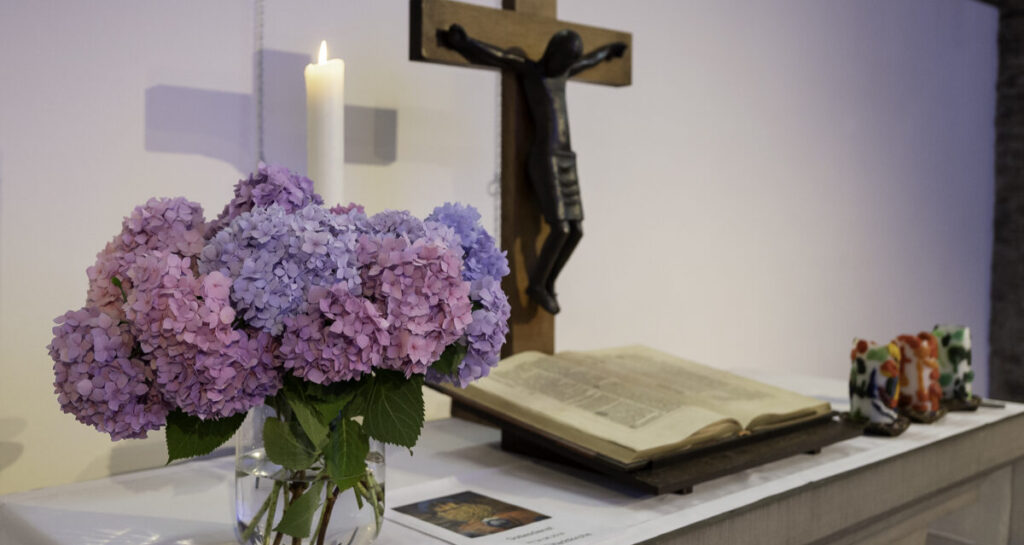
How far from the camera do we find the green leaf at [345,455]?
1.97 ft

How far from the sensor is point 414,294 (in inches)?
Result: 21.8

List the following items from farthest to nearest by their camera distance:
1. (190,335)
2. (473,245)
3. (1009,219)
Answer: (1009,219), (473,245), (190,335)

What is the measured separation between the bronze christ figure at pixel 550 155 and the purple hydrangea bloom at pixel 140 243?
56 centimetres

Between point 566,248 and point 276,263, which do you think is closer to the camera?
point 276,263

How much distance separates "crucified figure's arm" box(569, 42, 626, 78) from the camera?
1.17 m

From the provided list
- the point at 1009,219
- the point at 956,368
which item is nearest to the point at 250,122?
the point at 956,368

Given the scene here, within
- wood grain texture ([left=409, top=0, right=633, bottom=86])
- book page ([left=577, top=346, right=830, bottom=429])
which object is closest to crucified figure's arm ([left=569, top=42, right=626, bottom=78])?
wood grain texture ([left=409, top=0, right=633, bottom=86])

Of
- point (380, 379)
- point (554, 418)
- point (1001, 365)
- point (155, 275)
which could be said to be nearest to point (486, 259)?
point (380, 379)

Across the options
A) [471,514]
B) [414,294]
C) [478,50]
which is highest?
[478,50]

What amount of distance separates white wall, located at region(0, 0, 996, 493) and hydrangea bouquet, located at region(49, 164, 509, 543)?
0.45 metres

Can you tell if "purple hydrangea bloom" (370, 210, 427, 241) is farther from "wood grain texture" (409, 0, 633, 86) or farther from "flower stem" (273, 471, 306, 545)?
"wood grain texture" (409, 0, 633, 86)

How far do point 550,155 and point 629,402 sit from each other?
12.5 inches

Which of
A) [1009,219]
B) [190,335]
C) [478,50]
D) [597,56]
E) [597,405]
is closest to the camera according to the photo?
[190,335]

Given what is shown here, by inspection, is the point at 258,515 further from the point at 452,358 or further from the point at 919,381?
the point at 919,381
